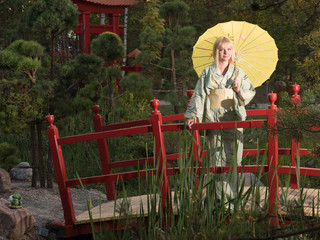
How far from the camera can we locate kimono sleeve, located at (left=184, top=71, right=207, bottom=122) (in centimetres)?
454

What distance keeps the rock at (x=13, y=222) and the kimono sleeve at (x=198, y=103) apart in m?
1.71

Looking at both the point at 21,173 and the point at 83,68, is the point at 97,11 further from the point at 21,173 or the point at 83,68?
the point at 83,68

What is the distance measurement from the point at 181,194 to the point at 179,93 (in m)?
7.34

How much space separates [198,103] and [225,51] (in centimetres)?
51

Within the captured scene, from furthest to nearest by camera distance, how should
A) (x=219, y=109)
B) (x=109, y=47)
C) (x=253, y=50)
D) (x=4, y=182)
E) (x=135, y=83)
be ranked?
(x=135, y=83) → (x=109, y=47) → (x=4, y=182) → (x=253, y=50) → (x=219, y=109)

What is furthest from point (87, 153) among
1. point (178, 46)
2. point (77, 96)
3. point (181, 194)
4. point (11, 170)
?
point (181, 194)

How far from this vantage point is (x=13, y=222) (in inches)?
178

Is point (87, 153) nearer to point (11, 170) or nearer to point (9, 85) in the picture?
point (11, 170)

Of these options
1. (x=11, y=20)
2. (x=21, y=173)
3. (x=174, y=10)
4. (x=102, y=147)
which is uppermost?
(x=11, y=20)

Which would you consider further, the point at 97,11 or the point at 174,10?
the point at 97,11

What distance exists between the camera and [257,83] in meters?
4.89

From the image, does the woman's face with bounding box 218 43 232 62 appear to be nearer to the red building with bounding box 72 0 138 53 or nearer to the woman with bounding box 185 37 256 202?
the woman with bounding box 185 37 256 202

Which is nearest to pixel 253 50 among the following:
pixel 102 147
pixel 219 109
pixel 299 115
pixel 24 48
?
pixel 219 109

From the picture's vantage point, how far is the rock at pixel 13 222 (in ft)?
14.8
